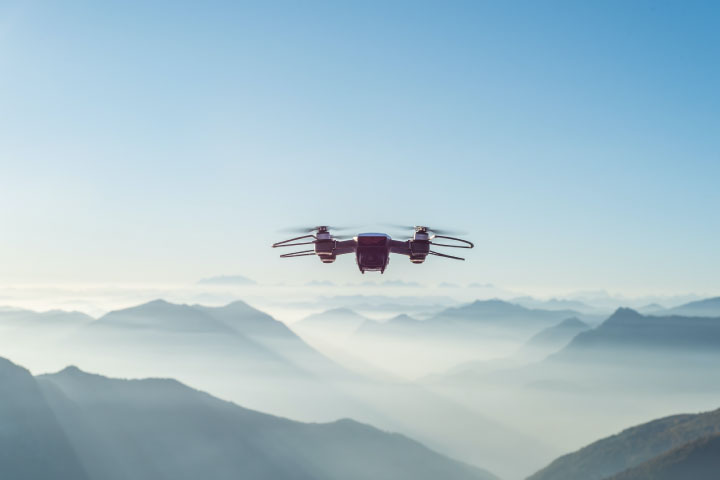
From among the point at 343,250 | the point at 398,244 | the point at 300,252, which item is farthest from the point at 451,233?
the point at 300,252

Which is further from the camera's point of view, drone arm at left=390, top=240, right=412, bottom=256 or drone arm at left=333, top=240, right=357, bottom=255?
drone arm at left=333, top=240, right=357, bottom=255

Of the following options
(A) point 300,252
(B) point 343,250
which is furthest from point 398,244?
(A) point 300,252

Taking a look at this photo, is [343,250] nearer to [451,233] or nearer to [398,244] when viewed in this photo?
[398,244]

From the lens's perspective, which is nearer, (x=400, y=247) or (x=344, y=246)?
(x=400, y=247)

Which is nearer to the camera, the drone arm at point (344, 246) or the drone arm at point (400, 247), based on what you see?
the drone arm at point (400, 247)

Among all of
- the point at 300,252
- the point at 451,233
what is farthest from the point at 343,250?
the point at 451,233

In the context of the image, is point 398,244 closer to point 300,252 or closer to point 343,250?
A: point 343,250
